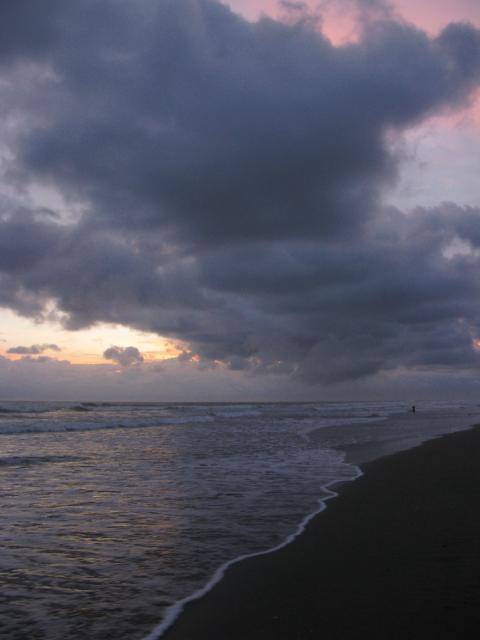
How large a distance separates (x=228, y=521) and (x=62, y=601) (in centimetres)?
401

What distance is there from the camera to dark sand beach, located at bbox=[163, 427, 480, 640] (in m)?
4.78

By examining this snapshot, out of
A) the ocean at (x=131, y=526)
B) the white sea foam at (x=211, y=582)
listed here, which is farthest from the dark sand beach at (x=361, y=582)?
the ocean at (x=131, y=526)

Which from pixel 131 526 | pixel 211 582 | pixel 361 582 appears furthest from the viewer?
pixel 131 526

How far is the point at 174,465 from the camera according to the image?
16469 mm

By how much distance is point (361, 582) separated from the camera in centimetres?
596

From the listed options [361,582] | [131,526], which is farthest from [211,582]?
[131,526]

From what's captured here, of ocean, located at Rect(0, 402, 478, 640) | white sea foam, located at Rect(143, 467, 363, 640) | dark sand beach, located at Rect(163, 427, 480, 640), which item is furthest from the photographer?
ocean, located at Rect(0, 402, 478, 640)

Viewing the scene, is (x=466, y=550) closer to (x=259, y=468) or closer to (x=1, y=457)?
(x=259, y=468)

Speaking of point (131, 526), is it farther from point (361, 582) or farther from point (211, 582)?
point (361, 582)

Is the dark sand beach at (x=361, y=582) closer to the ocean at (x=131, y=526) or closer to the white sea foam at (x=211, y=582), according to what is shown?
the white sea foam at (x=211, y=582)

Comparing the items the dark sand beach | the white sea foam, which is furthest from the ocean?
the dark sand beach

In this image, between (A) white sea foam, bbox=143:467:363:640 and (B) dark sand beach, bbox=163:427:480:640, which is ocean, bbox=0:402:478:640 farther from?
(B) dark sand beach, bbox=163:427:480:640

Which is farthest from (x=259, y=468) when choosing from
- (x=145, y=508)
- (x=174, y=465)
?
(x=145, y=508)

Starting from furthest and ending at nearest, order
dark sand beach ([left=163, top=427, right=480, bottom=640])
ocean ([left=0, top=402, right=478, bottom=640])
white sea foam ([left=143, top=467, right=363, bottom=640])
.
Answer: ocean ([left=0, top=402, right=478, bottom=640])
white sea foam ([left=143, top=467, right=363, bottom=640])
dark sand beach ([left=163, top=427, right=480, bottom=640])
